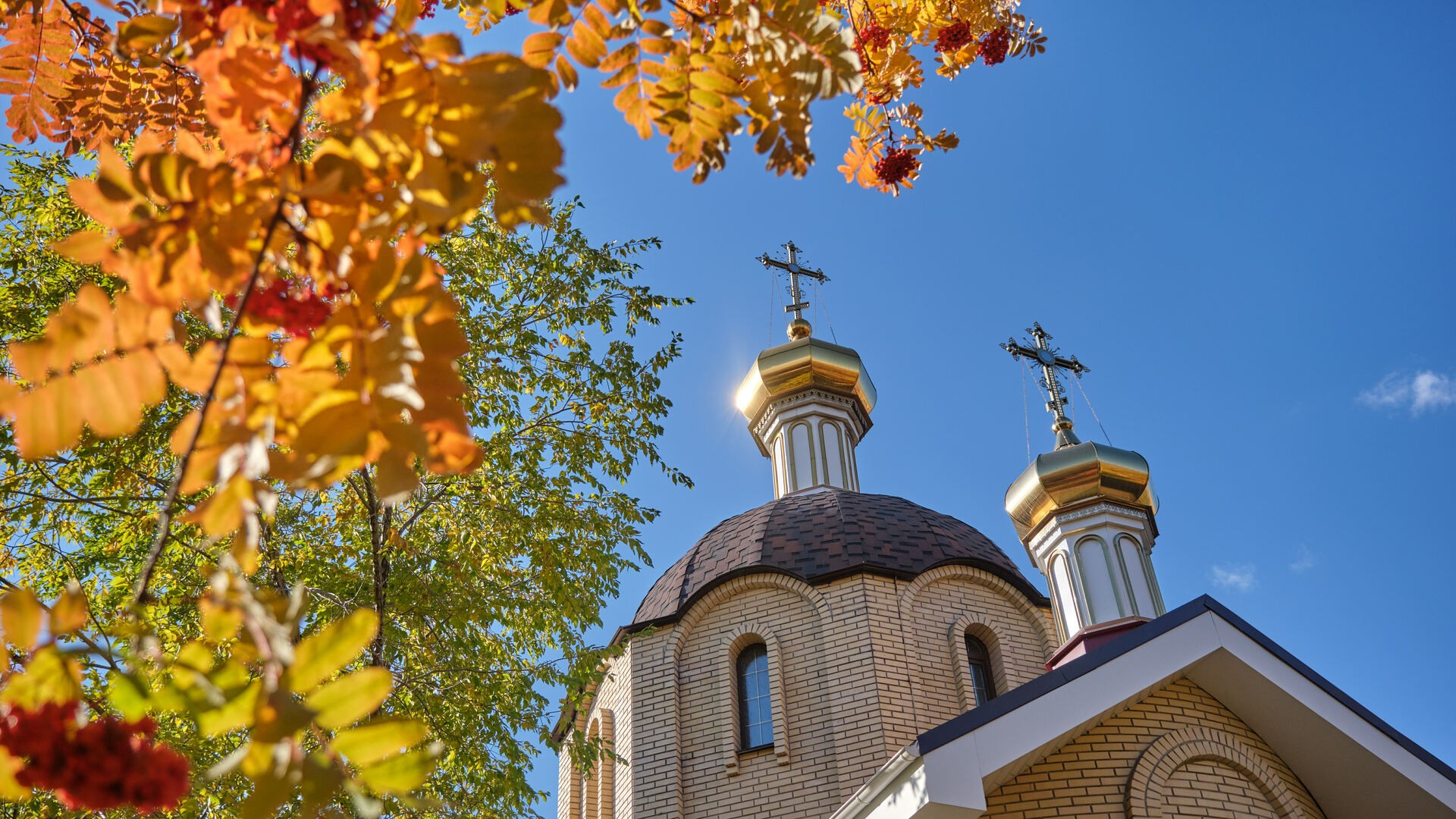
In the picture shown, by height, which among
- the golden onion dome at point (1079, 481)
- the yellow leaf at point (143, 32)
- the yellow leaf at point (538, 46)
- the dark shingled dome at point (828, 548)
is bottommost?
the yellow leaf at point (143, 32)

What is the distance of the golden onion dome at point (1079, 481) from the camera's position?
16.0 m

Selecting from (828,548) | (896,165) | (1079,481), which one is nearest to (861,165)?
(896,165)

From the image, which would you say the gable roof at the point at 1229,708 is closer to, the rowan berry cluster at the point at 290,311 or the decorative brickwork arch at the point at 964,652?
the decorative brickwork arch at the point at 964,652


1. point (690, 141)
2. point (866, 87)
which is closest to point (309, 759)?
point (690, 141)

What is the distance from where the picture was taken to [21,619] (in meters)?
1.15

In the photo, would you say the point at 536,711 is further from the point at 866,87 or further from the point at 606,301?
the point at 866,87

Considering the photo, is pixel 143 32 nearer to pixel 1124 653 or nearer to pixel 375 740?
pixel 375 740

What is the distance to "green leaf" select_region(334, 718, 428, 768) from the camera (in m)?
1.07

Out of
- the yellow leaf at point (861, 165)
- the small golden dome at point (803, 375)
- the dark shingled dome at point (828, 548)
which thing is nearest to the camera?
the yellow leaf at point (861, 165)

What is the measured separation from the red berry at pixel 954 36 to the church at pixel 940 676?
4556 millimetres

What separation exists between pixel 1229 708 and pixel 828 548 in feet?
20.3

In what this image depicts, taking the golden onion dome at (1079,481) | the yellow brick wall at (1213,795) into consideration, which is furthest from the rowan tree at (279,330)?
the golden onion dome at (1079,481)

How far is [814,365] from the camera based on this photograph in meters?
18.3

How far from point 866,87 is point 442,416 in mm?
1974
